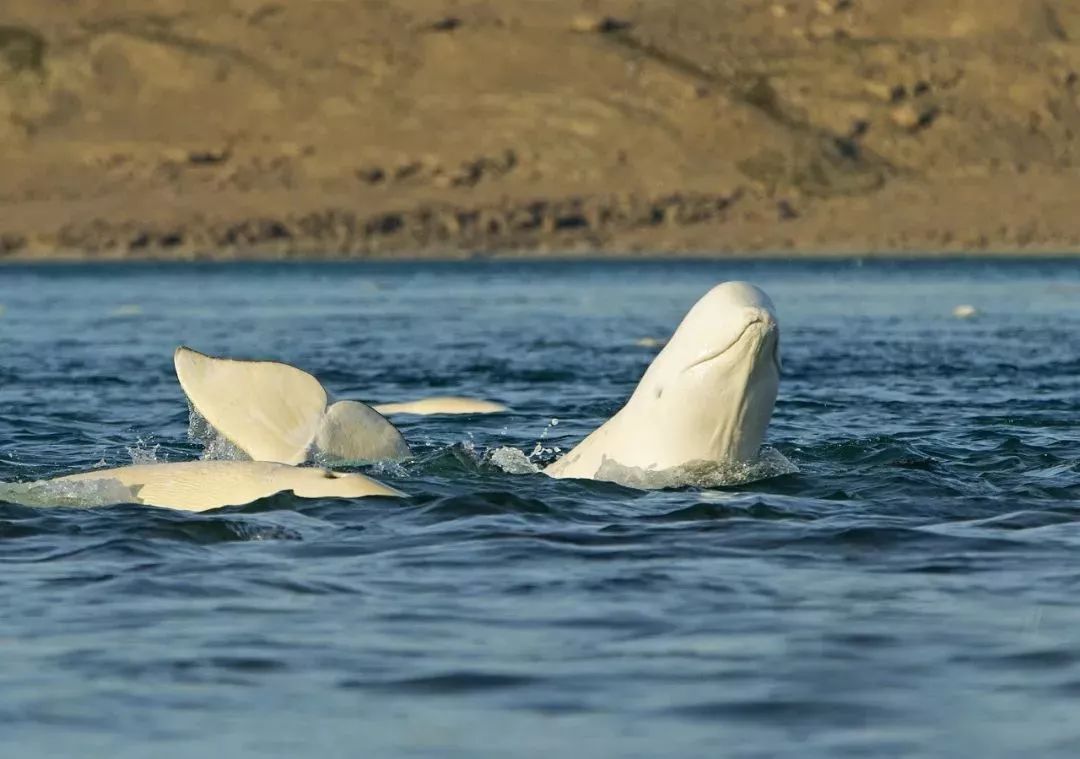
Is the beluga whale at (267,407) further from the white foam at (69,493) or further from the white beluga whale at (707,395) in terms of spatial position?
the white beluga whale at (707,395)

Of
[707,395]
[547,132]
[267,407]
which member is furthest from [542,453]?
[547,132]

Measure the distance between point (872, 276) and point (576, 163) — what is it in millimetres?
47184

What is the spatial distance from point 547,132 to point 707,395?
386 ft

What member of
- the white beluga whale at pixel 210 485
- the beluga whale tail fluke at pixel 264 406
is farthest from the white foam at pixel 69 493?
the beluga whale tail fluke at pixel 264 406

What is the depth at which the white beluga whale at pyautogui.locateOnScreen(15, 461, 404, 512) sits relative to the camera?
11617 millimetres

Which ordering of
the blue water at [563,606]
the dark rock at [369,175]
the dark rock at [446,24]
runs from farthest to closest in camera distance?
1. the dark rock at [446,24]
2. the dark rock at [369,175]
3. the blue water at [563,606]

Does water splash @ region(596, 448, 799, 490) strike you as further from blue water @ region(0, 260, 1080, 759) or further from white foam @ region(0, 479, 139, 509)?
white foam @ region(0, 479, 139, 509)

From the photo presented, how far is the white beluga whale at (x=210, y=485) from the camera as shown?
38.1ft

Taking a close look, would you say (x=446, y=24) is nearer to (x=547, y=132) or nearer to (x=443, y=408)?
(x=547, y=132)

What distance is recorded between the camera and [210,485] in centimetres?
1183

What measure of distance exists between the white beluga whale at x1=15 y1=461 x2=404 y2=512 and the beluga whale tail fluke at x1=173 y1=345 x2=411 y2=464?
597 mm

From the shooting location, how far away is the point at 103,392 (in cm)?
2531

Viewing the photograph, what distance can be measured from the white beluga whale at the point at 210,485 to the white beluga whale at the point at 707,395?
143 cm

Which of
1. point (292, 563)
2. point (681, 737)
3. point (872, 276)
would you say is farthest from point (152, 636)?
point (872, 276)
